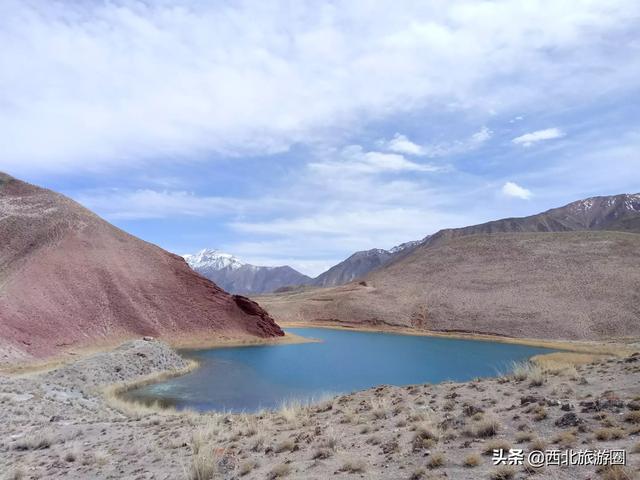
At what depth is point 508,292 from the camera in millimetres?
78188

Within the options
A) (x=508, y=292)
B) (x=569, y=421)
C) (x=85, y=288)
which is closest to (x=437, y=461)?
(x=569, y=421)

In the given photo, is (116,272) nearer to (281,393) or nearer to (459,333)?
(281,393)

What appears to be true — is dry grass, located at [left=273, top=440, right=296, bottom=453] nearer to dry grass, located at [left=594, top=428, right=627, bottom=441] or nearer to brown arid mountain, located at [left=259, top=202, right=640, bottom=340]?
dry grass, located at [left=594, top=428, right=627, bottom=441]

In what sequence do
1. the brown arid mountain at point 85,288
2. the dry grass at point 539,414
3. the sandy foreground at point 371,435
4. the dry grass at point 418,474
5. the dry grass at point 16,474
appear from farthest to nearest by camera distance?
the brown arid mountain at point 85,288 → the dry grass at point 16,474 → the dry grass at point 539,414 → the sandy foreground at point 371,435 → the dry grass at point 418,474

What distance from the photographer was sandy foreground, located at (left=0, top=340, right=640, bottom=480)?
25.1 ft

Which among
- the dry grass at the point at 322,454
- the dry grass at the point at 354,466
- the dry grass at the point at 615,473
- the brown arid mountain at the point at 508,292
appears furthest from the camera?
the brown arid mountain at the point at 508,292

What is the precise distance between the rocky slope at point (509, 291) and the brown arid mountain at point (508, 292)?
5.7 inches

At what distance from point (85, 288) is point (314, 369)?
87.1ft

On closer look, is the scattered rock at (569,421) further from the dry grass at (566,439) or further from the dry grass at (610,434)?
the dry grass at (610,434)

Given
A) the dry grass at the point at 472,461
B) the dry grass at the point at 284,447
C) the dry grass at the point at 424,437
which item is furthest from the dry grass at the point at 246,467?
the dry grass at the point at 472,461

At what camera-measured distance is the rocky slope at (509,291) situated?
219ft

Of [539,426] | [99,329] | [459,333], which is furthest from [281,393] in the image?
[459,333]

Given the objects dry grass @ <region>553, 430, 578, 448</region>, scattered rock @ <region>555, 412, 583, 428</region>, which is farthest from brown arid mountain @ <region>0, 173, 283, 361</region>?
dry grass @ <region>553, 430, 578, 448</region>

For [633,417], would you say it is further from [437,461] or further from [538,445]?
[437,461]
